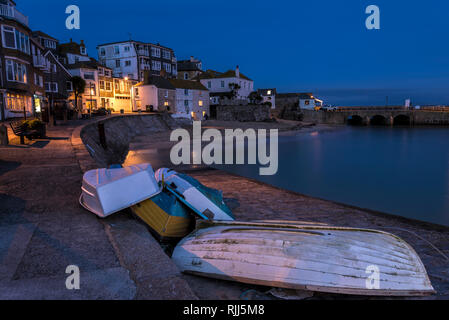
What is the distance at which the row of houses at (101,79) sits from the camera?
28453mm

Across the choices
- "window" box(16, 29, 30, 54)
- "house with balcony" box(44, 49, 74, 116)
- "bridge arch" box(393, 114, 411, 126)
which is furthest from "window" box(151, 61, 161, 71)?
"bridge arch" box(393, 114, 411, 126)

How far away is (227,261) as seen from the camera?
17.1 feet

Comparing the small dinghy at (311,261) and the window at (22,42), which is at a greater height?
the window at (22,42)

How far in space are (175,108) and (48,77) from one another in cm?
2335

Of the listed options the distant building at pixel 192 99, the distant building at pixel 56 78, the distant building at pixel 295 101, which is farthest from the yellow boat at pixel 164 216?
the distant building at pixel 295 101

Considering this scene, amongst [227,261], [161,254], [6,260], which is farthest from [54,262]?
[227,261]

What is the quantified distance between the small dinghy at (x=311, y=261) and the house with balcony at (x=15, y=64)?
84.4 feet

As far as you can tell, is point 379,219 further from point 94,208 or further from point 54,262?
point 54,262

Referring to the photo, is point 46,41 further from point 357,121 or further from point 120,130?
point 357,121

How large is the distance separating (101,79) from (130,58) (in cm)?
1376

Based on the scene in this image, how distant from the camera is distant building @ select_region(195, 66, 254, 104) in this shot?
70.4 m

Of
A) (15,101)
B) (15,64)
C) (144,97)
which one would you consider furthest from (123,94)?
(15,101)

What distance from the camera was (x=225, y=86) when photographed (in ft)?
236

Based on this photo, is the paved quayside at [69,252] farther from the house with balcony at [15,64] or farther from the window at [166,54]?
the window at [166,54]
